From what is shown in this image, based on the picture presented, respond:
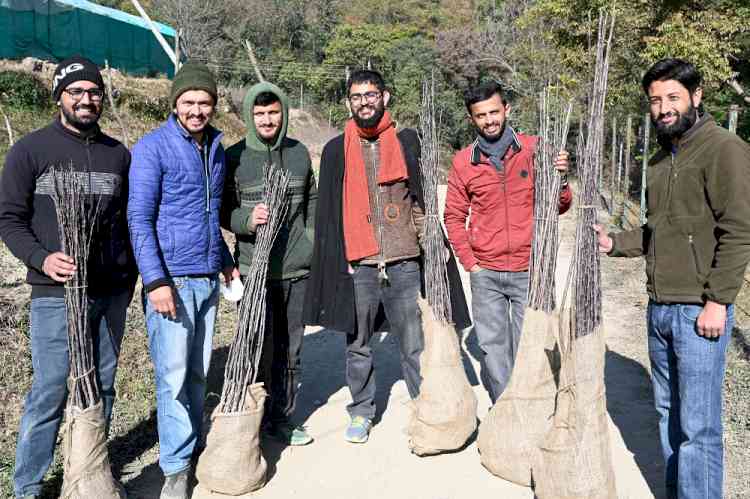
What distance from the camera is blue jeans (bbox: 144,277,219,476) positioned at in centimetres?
253

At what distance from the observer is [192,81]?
97.7 inches

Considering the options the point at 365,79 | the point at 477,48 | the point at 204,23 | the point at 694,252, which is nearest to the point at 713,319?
the point at 694,252

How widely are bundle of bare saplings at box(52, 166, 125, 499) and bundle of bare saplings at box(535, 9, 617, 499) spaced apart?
5.52ft

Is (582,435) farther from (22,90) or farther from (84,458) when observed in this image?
(22,90)

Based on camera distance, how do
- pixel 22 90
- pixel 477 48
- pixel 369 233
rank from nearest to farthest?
pixel 369 233, pixel 22 90, pixel 477 48

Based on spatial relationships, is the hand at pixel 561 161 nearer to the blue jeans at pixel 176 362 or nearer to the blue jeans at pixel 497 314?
the blue jeans at pixel 497 314

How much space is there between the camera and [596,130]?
2367 mm

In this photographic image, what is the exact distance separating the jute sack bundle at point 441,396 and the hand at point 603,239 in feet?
2.72

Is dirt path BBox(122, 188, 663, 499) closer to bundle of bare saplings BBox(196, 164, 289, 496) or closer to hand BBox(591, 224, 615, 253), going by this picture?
bundle of bare saplings BBox(196, 164, 289, 496)

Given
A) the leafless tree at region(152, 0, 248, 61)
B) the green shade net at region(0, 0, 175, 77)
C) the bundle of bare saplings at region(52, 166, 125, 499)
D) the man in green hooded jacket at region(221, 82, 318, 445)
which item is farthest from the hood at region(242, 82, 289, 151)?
the leafless tree at region(152, 0, 248, 61)

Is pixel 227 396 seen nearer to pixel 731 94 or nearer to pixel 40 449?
pixel 40 449

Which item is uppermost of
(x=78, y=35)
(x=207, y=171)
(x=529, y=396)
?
(x=78, y=35)

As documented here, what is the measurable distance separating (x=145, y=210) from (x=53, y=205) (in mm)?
340

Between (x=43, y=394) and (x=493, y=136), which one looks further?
(x=493, y=136)
